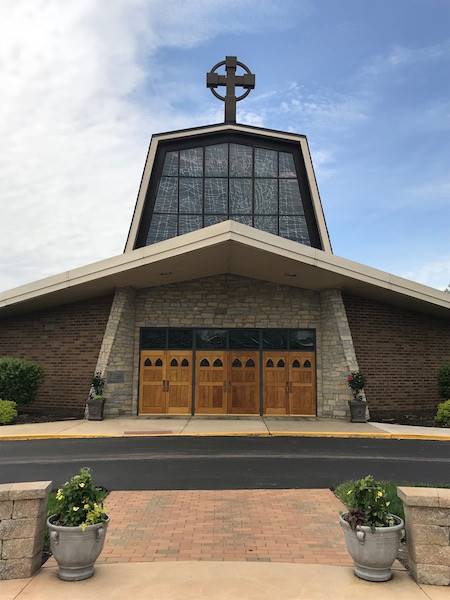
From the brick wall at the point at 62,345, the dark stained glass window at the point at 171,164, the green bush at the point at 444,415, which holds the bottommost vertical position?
the green bush at the point at 444,415

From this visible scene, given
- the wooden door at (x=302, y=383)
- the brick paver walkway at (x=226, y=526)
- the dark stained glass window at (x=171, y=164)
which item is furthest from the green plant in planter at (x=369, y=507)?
the dark stained glass window at (x=171, y=164)

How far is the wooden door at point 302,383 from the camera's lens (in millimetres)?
17391

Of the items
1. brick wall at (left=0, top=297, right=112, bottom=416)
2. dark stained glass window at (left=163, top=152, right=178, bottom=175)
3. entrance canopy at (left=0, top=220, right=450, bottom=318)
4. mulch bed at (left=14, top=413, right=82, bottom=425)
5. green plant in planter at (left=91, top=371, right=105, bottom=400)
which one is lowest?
mulch bed at (left=14, top=413, right=82, bottom=425)

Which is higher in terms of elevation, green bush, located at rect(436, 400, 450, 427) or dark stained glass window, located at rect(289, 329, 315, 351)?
dark stained glass window, located at rect(289, 329, 315, 351)

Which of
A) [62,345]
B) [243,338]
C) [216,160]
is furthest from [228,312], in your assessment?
[216,160]

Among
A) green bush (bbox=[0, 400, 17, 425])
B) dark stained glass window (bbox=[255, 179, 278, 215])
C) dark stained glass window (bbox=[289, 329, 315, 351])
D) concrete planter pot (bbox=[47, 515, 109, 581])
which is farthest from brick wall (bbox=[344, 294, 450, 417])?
concrete planter pot (bbox=[47, 515, 109, 581])

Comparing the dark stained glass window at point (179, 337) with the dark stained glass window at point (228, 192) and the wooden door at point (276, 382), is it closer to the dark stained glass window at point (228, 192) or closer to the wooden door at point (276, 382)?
the wooden door at point (276, 382)

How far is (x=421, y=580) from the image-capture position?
443cm

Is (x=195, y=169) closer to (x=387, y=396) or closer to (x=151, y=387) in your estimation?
(x=151, y=387)

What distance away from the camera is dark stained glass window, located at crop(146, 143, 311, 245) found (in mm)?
19625

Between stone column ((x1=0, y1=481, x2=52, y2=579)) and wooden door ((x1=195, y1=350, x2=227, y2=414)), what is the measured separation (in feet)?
42.3

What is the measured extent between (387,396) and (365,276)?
4.89 metres

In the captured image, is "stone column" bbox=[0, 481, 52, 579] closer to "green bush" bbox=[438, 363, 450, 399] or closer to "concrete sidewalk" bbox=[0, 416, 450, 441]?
"concrete sidewalk" bbox=[0, 416, 450, 441]

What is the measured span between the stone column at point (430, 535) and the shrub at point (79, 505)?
2.88 m
